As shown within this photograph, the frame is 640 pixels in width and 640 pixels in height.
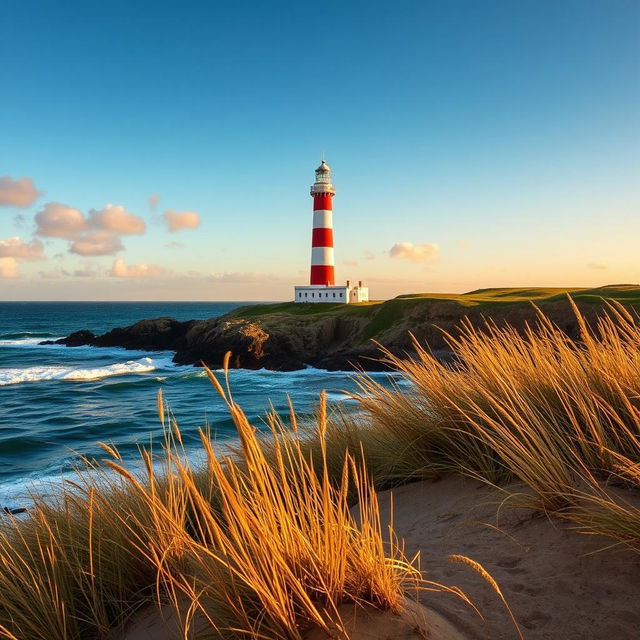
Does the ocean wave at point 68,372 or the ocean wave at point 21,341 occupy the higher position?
the ocean wave at point 21,341

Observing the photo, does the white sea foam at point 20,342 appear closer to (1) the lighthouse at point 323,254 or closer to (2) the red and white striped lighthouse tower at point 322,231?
(1) the lighthouse at point 323,254

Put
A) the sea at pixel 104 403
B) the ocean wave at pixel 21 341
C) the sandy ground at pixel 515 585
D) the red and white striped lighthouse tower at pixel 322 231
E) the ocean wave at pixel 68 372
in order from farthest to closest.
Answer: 1. the ocean wave at pixel 21 341
2. the red and white striped lighthouse tower at pixel 322 231
3. the ocean wave at pixel 68 372
4. the sea at pixel 104 403
5. the sandy ground at pixel 515 585

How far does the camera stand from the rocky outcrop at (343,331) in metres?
33.6

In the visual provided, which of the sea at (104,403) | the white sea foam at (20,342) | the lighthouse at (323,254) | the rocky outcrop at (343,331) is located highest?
the lighthouse at (323,254)

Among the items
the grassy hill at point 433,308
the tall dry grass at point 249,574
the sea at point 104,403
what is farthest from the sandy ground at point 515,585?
the grassy hill at point 433,308

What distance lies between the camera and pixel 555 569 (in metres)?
2.76

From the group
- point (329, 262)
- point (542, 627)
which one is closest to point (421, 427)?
point (542, 627)

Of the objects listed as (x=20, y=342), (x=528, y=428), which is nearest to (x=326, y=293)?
(x=20, y=342)

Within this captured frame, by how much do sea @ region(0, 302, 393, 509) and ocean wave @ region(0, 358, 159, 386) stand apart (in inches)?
2.6

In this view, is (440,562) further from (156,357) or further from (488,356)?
(156,357)

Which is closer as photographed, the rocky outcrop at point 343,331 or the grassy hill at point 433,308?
the rocky outcrop at point 343,331

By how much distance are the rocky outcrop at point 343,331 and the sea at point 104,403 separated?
7.32 feet

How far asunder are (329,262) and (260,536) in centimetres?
5138

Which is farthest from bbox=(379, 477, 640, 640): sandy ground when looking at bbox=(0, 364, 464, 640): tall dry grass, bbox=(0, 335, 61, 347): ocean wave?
bbox=(0, 335, 61, 347): ocean wave
